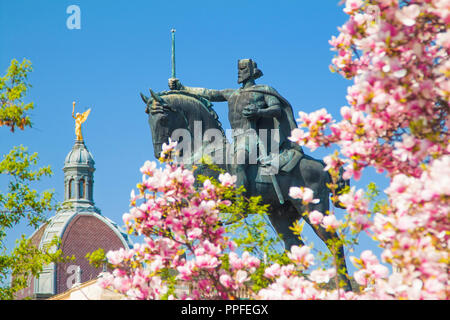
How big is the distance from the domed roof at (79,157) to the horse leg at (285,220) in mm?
69896

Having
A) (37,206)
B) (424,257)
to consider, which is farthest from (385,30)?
(37,206)

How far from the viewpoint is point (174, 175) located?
7.95 meters

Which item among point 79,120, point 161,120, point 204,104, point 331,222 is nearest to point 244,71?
point 204,104

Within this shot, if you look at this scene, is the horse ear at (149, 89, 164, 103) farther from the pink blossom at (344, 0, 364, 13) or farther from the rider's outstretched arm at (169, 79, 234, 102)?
the pink blossom at (344, 0, 364, 13)

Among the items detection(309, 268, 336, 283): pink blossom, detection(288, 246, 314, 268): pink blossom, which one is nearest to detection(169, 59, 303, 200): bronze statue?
detection(288, 246, 314, 268): pink blossom

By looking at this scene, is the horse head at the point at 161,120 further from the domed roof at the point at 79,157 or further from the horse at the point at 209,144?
the domed roof at the point at 79,157

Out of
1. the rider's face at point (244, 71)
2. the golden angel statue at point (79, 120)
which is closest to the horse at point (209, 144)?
the rider's face at point (244, 71)

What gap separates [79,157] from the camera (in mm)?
84062

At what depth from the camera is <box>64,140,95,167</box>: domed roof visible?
8375 cm

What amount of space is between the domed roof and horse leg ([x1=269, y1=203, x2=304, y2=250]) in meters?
69.9

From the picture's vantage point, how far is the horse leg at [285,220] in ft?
51.0

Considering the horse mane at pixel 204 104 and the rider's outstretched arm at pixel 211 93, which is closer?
the horse mane at pixel 204 104

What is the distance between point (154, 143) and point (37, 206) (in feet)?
8.94

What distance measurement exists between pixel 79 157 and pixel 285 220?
7034 cm
